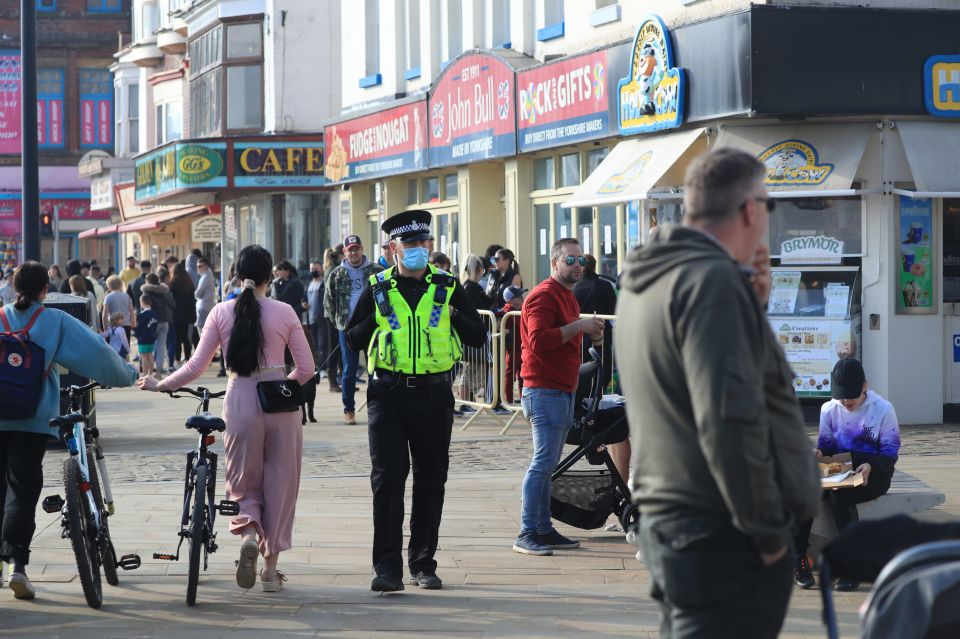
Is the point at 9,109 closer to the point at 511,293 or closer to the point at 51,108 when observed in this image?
the point at 51,108

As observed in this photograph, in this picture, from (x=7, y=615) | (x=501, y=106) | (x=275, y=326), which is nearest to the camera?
(x=7, y=615)

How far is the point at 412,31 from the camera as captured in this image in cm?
2591

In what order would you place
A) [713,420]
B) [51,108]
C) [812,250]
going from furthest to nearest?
[51,108] → [812,250] → [713,420]

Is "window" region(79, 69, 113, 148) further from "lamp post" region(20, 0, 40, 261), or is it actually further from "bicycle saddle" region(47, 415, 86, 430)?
"bicycle saddle" region(47, 415, 86, 430)

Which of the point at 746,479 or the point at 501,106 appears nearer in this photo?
the point at 746,479

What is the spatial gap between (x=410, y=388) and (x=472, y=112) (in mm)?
14318

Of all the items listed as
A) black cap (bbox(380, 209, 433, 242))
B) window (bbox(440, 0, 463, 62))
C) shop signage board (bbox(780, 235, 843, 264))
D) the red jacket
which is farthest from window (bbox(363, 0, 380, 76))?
black cap (bbox(380, 209, 433, 242))

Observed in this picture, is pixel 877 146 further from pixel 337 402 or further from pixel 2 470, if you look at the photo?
pixel 2 470

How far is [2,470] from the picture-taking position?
26.7ft

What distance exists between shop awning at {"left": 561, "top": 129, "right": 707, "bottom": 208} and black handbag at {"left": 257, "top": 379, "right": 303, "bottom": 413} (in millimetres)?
8568

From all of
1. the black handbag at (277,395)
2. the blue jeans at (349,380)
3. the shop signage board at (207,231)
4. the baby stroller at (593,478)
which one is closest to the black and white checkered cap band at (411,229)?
the black handbag at (277,395)

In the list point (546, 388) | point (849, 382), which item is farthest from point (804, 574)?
point (546, 388)

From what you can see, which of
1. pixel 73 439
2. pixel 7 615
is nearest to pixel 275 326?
pixel 73 439

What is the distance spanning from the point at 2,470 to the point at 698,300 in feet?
17.6
